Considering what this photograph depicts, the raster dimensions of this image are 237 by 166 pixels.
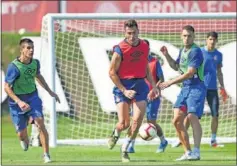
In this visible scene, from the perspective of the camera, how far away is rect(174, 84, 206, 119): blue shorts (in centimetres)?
1652

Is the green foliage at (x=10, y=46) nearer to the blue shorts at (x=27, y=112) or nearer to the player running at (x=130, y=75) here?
the blue shorts at (x=27, y=112)

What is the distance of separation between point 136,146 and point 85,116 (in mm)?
3228

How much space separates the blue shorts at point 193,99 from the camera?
1652 centimetres

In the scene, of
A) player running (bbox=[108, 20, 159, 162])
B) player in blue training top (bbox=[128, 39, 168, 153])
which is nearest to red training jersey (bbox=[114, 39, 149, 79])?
player running (bbox=[108, 20, 159, 162])

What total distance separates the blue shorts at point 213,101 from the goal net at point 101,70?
204 cm

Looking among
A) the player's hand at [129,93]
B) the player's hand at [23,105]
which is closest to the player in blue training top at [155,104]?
the player's hand at [129,93]

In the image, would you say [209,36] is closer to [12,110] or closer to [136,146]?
[136,146]

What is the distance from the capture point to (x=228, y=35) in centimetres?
2320

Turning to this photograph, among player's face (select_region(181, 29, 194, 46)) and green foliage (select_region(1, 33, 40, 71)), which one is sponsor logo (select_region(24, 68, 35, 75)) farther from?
green foliage (select_region(1, 33, 40, 71))

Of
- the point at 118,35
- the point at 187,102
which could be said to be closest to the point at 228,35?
the point at 118,35

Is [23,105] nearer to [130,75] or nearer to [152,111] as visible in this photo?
[130,75]

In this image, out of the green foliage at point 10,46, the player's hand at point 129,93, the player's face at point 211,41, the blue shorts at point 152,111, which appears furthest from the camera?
the green foliage at point 10,46

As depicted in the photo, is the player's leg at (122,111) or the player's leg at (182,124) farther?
the player's leg at (182,124)

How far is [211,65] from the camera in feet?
65.3
